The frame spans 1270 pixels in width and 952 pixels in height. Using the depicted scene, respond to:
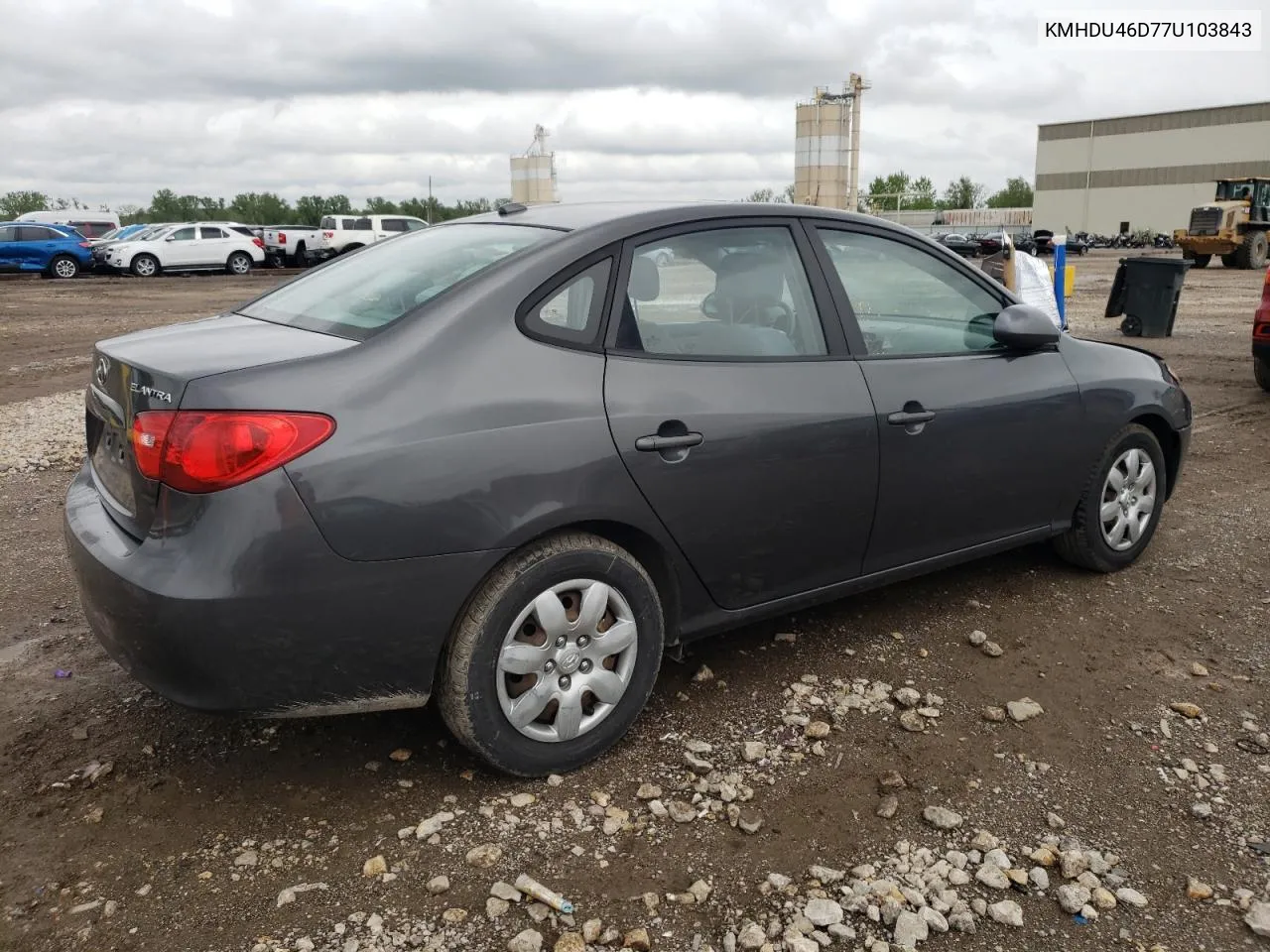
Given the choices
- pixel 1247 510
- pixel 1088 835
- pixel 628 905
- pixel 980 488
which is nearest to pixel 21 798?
pixel 628 905

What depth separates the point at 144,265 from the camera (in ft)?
99.9

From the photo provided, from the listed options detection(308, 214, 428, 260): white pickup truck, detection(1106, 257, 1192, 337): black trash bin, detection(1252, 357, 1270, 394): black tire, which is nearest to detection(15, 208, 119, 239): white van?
detection(308, 214, 428, 260): white pickup truck

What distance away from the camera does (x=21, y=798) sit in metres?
3.00

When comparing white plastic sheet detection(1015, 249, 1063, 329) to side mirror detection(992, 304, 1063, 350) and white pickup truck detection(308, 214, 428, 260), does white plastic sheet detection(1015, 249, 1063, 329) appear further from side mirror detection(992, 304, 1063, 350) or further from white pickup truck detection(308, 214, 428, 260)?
white pickup truck detection(308, 214, 428, 260)

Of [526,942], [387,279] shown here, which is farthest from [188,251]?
[526,942]

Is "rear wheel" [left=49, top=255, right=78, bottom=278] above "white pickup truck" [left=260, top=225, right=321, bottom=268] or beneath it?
beneath

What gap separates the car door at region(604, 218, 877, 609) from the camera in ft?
10.0

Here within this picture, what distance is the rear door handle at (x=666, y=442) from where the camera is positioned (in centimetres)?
298

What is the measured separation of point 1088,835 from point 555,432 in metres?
1.77

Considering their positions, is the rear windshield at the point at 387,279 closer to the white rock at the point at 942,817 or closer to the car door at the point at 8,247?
the white rock at the point at 942,817

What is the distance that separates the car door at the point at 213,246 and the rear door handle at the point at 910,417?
103 feet

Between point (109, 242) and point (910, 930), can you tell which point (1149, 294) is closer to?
point (910, 930)

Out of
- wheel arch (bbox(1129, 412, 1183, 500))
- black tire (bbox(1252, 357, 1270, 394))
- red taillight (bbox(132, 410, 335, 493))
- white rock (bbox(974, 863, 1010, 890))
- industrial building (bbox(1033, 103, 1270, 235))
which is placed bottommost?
white rock (bbox(974, 863, 1010, 890))

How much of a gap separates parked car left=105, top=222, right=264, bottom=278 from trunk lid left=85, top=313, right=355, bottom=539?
30.5 meters
